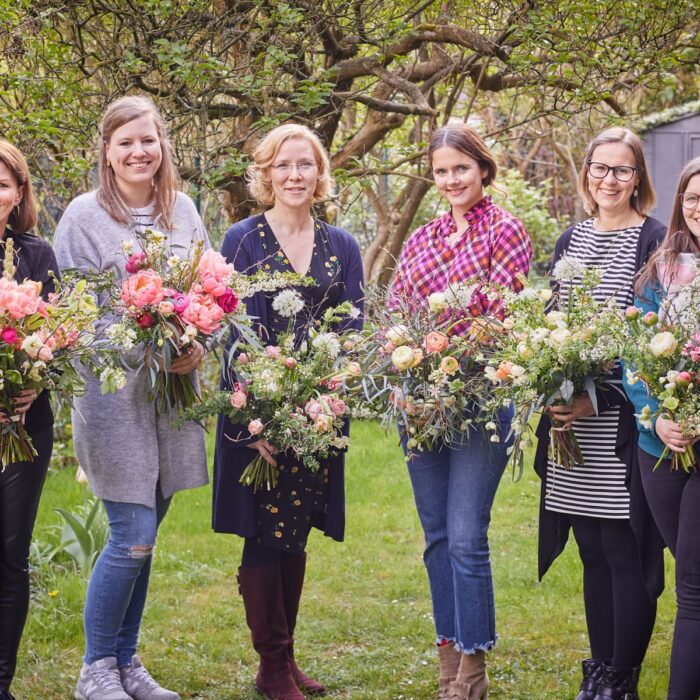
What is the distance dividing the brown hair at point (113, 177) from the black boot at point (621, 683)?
2212 millimetres

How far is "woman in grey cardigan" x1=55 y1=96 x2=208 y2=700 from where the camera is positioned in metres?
3.60

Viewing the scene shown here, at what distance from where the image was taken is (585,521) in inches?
146

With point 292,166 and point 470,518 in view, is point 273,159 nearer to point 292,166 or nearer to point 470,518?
point 292,166

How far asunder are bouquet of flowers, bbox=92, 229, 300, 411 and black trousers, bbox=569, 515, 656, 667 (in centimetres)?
141

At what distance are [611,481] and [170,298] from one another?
1617mm

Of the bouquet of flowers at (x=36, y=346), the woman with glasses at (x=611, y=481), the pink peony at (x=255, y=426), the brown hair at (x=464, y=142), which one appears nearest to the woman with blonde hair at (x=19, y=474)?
the bouquet of flowers at (x=36, y=346)

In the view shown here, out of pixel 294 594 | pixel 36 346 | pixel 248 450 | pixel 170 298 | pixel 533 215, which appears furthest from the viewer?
pixel 533 215

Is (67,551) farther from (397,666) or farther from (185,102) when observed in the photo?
(185,102)

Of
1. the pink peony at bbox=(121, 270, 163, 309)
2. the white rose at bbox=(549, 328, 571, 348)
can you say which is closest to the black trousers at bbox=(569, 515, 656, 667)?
the white rose at bbox=(549, 328, 571, 348)

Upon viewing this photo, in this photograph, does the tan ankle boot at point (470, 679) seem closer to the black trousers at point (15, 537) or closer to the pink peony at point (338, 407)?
the pink peony at point (338, 407)

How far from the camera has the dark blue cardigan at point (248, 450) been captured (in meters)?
3.82

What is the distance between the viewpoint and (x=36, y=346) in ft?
10.1

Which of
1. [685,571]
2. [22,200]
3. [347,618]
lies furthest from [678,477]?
[22,200]

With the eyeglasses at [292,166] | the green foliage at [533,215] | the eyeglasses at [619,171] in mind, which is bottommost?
the eyeglasses at [619,171]
